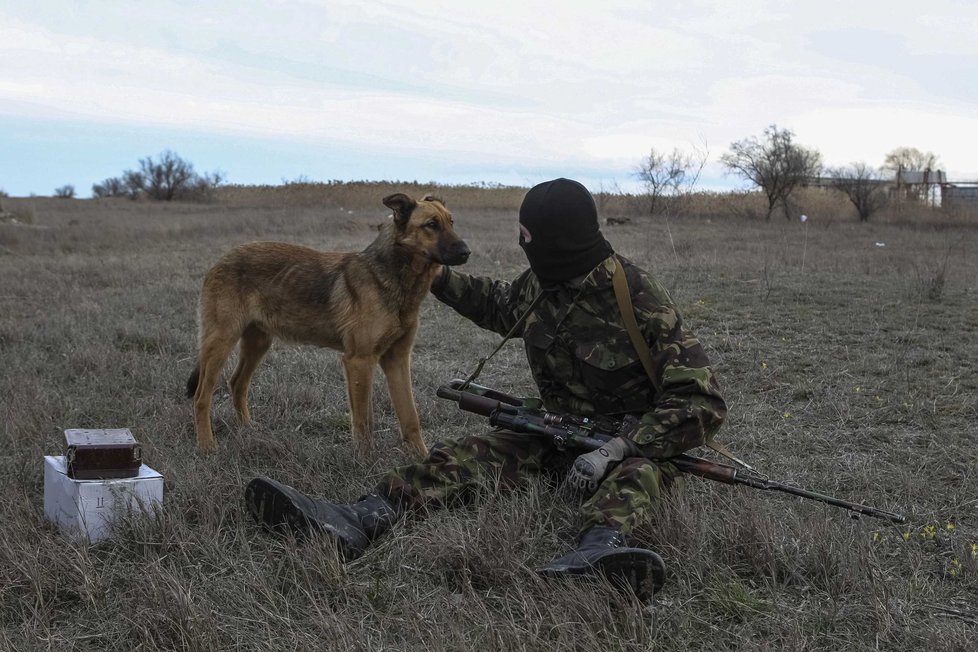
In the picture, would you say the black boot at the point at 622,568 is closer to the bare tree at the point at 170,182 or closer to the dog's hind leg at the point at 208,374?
the dog's hind leg at the point at 208,374

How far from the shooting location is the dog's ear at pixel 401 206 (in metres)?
4.93

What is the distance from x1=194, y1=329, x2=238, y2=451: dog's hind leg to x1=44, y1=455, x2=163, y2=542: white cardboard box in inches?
51.5

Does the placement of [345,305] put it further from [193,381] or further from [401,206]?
[193,381]

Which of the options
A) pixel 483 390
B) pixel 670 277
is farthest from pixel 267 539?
pixel 670 277

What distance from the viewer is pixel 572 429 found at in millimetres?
3664

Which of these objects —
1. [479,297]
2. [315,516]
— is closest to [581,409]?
[479,297]

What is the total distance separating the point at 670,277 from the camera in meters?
10.6

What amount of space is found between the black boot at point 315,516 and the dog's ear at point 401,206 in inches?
81.1

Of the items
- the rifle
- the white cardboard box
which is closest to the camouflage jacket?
the rifle

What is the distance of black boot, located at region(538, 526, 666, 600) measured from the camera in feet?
9.12

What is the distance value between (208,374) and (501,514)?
8.58ft

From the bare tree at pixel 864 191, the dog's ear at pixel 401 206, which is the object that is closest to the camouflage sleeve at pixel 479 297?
the dog's ear at pixel 401 206

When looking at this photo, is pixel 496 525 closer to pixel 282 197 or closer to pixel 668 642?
pixel 668 642

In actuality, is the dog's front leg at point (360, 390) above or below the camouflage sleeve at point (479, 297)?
Answer: below
